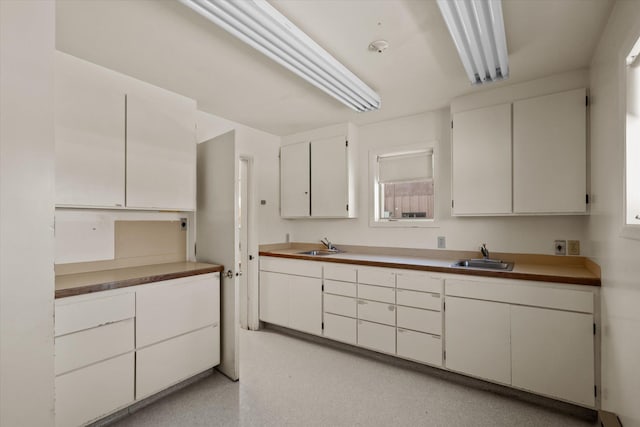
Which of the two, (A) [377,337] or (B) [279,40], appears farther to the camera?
(A) [377,337]

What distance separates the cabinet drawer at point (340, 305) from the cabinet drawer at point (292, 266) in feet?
0.89

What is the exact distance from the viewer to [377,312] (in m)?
2.84

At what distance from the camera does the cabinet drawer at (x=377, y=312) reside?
275cm

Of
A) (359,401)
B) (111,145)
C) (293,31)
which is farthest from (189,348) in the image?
(293,31)

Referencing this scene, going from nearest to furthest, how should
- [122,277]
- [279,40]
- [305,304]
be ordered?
1. [279,40]
2. [122,277]
3. [305,304]

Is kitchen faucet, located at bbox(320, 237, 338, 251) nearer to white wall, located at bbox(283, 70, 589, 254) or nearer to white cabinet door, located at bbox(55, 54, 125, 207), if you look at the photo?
white wall, located at bbox(283, 70, 589, 254)

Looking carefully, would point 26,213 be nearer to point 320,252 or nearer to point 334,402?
point 334,402

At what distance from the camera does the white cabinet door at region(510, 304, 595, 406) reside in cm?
197

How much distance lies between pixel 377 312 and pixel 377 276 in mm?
344

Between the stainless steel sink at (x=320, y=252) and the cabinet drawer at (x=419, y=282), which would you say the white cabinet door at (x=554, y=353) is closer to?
the cabinet drawer at (x=419, y=282)

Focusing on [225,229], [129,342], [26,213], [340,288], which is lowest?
[129,342]

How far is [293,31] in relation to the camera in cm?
174

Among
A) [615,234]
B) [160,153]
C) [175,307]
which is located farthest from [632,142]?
[160,153]

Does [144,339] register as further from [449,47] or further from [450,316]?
[449,47]
